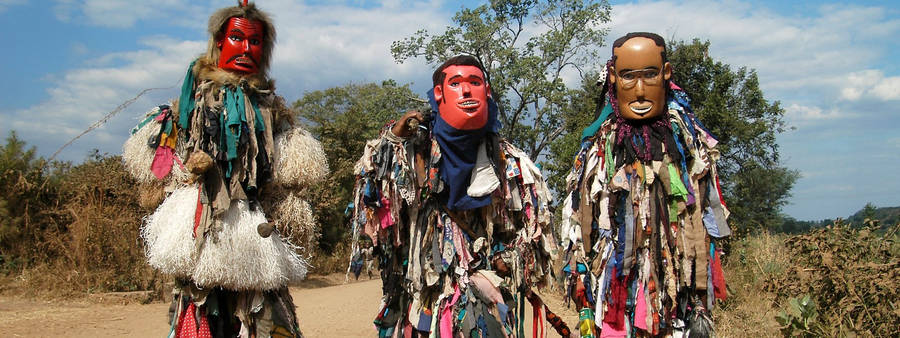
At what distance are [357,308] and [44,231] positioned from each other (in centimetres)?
516

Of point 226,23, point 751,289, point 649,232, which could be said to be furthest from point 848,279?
point 226,23

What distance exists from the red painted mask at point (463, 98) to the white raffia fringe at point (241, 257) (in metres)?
1.20

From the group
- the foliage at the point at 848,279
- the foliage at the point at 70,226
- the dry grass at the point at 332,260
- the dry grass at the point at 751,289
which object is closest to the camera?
the foliage at the point at 848,279

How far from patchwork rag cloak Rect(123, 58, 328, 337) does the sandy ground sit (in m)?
2.51

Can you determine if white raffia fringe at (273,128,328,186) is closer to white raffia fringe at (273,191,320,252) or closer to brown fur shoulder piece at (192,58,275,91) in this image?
white raffia fringe at (273,191,320,252)

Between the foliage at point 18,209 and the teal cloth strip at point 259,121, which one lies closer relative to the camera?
the teal cloth strip at point 259,121

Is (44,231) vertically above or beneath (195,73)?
beneath

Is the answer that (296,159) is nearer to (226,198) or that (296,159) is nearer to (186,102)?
(226,198)

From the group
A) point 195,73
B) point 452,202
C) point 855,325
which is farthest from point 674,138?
point 195,73

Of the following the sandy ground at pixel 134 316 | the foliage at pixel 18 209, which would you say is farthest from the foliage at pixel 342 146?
the foliage at pixel 18 209

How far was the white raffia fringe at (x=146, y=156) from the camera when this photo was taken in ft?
12.1

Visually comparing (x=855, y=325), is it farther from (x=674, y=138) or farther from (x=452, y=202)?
→ (x=452, y=202)

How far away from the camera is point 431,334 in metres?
3.37

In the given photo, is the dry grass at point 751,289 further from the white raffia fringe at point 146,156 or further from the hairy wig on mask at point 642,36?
the white raffia fringe at point 146,156
